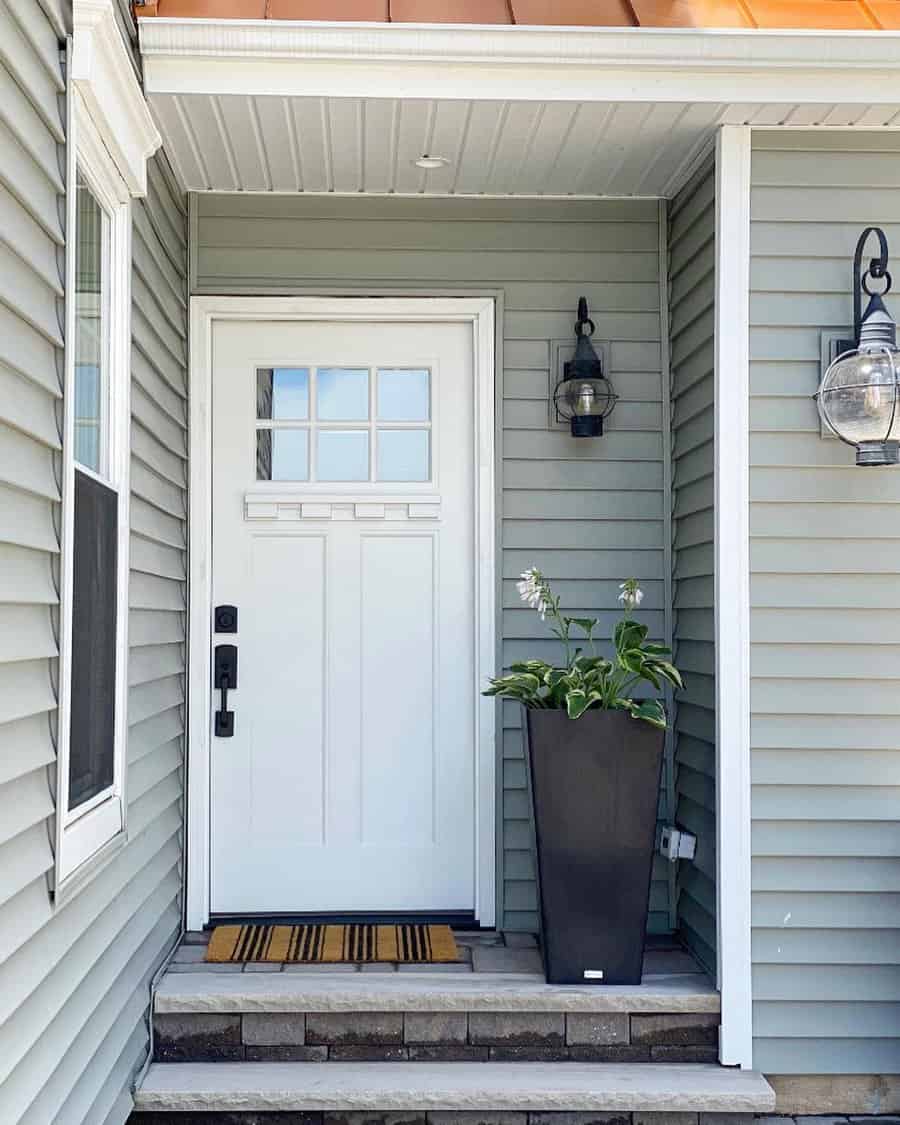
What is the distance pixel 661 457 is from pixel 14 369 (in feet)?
7.31

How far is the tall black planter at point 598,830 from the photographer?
9.96 feet

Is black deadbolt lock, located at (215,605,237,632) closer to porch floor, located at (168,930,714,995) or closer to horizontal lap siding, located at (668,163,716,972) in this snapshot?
porch floor, located at (168,930,714,995)

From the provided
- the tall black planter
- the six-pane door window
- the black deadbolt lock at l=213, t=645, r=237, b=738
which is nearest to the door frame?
the black deadbolt lock at l=213, t=645, r=237, b=738

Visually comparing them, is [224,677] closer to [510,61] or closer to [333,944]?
[333,944]

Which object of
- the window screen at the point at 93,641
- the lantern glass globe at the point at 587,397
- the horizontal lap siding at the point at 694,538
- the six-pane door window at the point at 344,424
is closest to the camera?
the window screen at the point at 93,641

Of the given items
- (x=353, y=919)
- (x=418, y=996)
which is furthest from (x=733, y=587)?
(x=353, y=919)

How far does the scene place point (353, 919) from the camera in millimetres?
3580

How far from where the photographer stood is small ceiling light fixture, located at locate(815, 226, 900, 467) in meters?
2.82

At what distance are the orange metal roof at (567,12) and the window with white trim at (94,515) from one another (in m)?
0.54

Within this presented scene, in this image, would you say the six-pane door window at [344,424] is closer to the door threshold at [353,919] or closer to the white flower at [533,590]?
the white flower at [533,590]

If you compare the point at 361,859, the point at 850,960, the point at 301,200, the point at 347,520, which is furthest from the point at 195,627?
the point at 850,960

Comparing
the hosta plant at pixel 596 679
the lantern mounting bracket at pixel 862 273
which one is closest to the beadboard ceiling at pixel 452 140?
the lantern mounting bracket at pixel 862 273

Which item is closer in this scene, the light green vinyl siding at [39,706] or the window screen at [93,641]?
the light green vinyl siding at [39,706]

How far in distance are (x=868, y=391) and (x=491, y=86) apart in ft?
3.87
